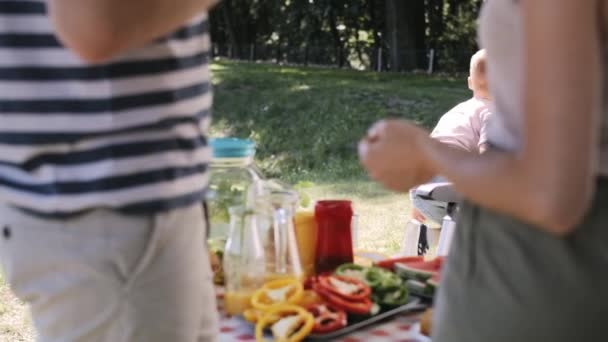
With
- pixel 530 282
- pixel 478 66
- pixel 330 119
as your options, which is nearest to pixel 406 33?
pixel 330 119

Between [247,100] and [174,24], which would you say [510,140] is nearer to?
[174,24]

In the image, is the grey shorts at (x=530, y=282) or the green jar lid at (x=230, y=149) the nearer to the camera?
the grey shorts at (x=530, y=282)

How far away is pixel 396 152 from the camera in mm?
923

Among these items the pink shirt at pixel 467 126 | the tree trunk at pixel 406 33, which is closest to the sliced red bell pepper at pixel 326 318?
the pink shirt at pixel 467 126

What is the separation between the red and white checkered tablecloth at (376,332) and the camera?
5.04 feet

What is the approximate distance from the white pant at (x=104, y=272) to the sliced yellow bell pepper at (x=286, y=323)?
0.38 meters

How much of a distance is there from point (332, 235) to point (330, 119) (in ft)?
25.7

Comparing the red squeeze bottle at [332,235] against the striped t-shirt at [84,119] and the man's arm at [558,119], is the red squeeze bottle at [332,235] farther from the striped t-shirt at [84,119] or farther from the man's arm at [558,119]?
the man's arm at [558,119]

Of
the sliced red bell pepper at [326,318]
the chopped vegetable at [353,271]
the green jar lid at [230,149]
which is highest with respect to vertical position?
the green jar lid at [230,149]

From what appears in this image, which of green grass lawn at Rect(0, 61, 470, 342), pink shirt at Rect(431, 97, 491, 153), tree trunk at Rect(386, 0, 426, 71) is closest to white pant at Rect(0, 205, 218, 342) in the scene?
pink shirt at Rect(431, 97, 491, 153)

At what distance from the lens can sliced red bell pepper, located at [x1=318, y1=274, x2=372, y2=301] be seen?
5.31 ft

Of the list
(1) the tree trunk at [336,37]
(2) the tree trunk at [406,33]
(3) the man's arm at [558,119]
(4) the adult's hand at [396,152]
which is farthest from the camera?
(1) the tree trunk at [336,37]

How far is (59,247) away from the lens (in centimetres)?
107

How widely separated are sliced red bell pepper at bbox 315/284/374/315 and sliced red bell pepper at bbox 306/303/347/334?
0.5 inches
